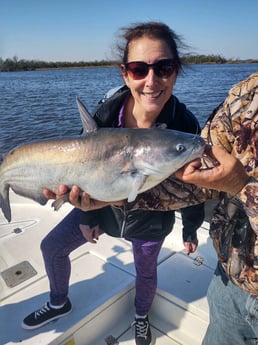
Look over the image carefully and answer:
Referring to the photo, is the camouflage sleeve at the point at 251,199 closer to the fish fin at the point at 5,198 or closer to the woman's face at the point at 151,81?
the woman's face at the point at 151,81

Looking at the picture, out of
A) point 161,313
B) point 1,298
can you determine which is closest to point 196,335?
point 161,313

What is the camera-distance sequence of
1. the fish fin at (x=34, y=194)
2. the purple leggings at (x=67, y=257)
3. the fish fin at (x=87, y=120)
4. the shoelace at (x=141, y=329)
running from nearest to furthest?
the fish fin at (x=87, y=120) → the fish fin at (x=34, y=194) → the purple leggings at (x=67, y=257) → the shoelace at (x=141, y=329)

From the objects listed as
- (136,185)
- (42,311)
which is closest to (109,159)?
(136,185)

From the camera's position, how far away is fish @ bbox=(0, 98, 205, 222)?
5.62ft

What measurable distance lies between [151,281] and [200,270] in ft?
2.66

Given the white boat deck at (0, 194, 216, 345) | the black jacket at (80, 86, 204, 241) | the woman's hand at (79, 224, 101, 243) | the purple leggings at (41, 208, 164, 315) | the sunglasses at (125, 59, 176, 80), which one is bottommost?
the white boat deck at (0, 194, 216, 345)

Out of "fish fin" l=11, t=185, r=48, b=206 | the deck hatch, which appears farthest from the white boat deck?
"fish fin" l=11, t=185, r=48, b=206

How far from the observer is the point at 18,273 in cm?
316

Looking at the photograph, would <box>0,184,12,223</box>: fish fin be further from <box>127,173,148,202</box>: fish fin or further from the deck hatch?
<box>127,173,148,202</box>: fish fin

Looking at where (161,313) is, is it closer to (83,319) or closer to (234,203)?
(83,319)

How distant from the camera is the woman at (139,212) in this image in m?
2.23

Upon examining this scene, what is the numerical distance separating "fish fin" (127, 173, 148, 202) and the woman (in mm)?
515

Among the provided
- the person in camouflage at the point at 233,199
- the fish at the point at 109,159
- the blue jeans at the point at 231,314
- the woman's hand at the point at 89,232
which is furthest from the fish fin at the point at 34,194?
the blue jeans at the point at 231,314

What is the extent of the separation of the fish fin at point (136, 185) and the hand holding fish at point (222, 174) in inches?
10.6
